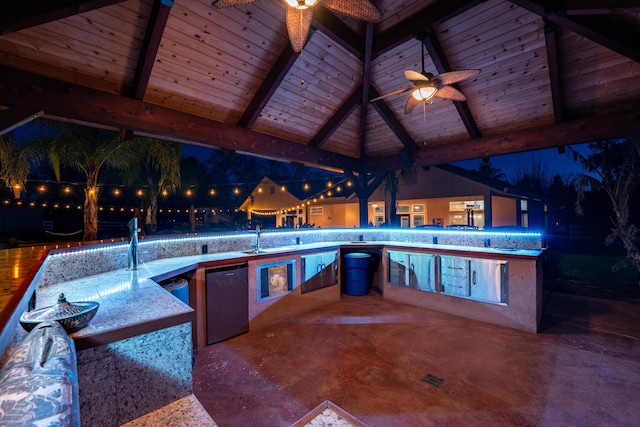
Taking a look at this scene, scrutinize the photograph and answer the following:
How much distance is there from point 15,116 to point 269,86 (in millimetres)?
3331

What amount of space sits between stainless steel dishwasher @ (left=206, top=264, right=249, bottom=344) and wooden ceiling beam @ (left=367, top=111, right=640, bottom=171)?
5088mm

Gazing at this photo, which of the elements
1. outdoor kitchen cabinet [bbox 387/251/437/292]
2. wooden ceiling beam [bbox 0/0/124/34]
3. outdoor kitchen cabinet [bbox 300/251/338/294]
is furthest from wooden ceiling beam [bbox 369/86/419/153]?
wooden ceiling beam [bbox 0/0/124/34]

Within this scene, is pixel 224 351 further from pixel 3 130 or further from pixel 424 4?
pixel 424 4

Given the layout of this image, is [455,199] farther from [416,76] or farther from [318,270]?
[416,76]

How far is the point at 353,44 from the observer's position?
4.57 metres

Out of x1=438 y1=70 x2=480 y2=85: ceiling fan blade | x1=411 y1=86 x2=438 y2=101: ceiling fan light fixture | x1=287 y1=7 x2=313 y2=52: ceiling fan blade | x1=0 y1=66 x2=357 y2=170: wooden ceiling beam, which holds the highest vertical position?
x1=287 y1=7 x2=313 y2=52: ceiling fan blade

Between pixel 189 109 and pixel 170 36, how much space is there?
3.87ft

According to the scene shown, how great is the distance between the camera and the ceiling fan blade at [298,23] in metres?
2.87

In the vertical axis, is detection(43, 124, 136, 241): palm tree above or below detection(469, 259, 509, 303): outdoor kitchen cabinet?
above

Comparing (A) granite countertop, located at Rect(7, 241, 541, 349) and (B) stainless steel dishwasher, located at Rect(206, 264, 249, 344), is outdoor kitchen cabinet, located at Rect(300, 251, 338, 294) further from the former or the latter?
(A) granite countertop, located at Rect(7, 241, 541, 349)

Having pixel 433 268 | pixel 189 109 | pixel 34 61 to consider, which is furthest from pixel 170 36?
pixel 433 268

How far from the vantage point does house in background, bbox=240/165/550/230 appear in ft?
41.7

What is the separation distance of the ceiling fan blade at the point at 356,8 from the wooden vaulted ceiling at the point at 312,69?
1.38 m

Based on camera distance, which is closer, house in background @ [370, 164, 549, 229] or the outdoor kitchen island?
the outdoor kitchen island
